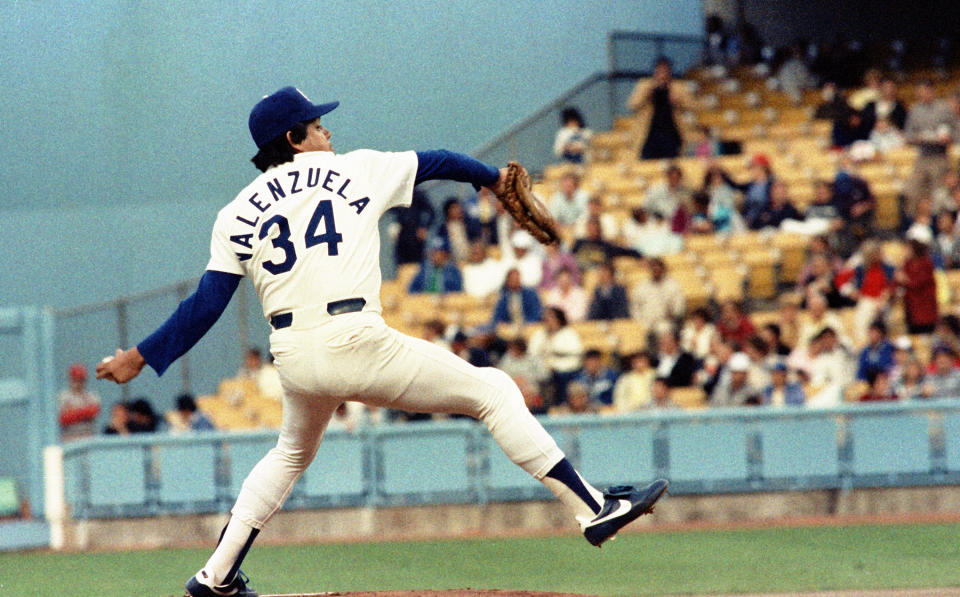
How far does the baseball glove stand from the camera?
5.11m

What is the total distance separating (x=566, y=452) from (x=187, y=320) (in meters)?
6.04

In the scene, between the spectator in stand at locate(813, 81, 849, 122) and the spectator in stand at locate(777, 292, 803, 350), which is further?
the spectator in stand at locate(813, 81, 849, 122)

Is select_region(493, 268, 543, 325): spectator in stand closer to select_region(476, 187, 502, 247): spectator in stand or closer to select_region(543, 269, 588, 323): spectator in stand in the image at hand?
select_region(543, 269, 588, 323): spectator in stand

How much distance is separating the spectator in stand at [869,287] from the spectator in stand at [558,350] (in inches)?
95.2

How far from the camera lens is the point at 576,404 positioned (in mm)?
11312

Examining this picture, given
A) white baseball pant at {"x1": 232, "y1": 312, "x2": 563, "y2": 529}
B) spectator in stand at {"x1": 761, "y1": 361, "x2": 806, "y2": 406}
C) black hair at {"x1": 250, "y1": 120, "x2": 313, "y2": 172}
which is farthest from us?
spectator in stand at {"x1": 761, "y1": 361, "x2": 806, "y2": 406}

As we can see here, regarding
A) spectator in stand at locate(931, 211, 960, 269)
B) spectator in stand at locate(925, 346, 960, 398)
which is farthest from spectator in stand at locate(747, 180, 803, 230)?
spectator in stand at locate(925, 346, 960, 398)

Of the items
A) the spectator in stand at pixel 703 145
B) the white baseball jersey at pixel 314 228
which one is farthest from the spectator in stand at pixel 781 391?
the white baseball jersey at pixel 314 228

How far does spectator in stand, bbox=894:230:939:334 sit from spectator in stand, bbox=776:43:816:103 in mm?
5464

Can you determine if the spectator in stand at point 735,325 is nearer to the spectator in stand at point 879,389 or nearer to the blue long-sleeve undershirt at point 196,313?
the spectator in stand at point 879,389

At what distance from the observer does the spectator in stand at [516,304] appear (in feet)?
41.4

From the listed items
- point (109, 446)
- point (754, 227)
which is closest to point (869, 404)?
point (754, 227)

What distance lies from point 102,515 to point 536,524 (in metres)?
3.46

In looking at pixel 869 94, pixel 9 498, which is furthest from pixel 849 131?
pixel 9 498
